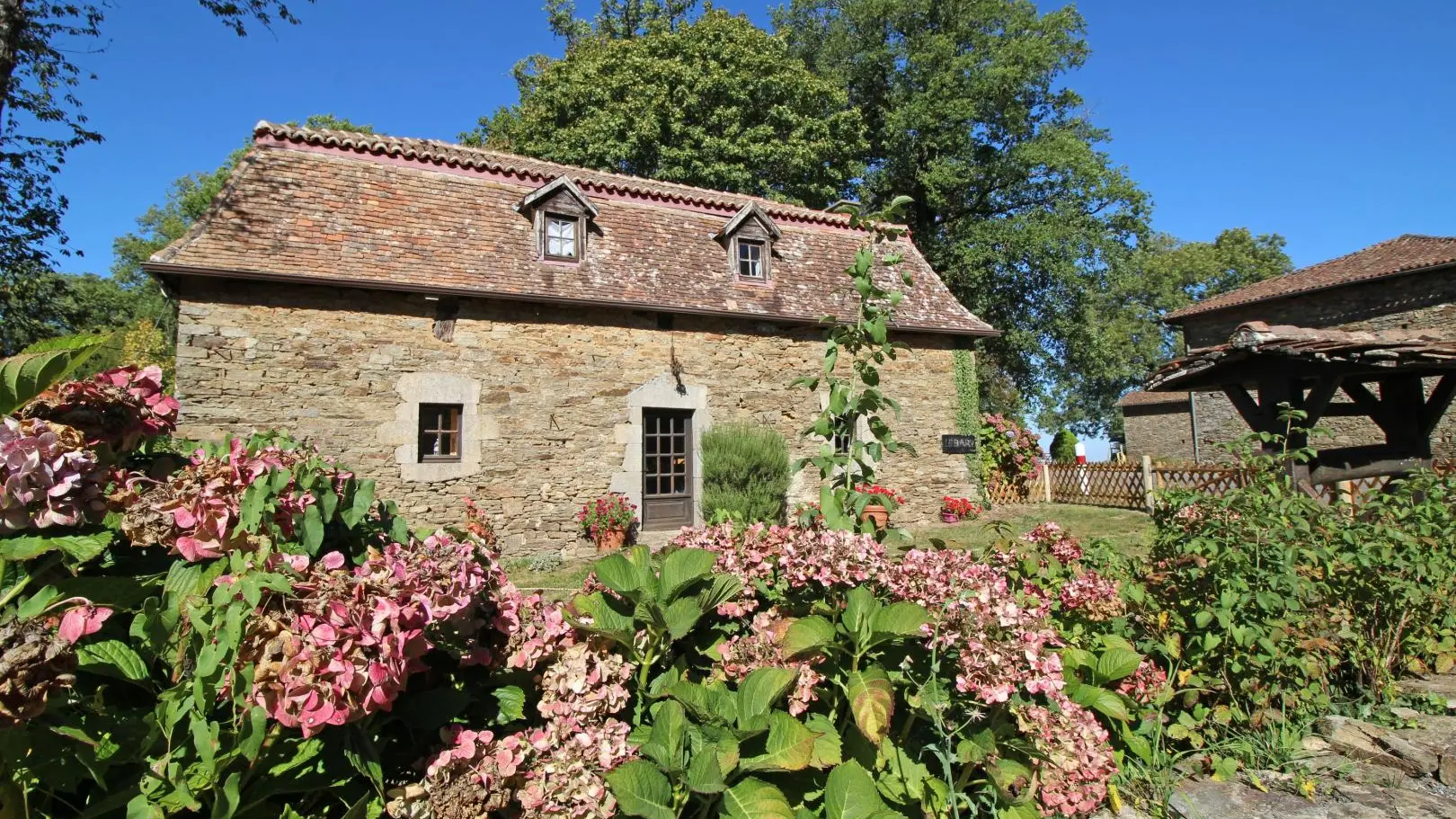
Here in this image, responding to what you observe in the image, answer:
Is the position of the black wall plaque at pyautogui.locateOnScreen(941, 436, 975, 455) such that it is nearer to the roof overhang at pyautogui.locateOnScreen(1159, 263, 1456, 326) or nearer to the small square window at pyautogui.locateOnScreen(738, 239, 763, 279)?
the small square window at pyautogui.locateOnScreen(738, 239, 763, 279)

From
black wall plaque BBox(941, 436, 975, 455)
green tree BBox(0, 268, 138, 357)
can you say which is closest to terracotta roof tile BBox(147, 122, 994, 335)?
black wall plaque BBox(941, 436, 975, 455)

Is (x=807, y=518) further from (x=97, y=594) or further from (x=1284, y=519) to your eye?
(x=1284, y=519)

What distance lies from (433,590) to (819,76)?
26.6m

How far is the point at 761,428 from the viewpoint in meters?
12.3

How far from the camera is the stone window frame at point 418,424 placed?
10125mm

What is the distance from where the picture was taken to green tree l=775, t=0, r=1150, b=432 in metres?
21.7

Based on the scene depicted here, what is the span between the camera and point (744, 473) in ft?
37.6

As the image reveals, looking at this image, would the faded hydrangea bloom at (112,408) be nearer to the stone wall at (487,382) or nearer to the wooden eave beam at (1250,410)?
the wooden eave beam at (1250,410)

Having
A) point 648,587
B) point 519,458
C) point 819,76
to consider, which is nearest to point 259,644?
point 648,587

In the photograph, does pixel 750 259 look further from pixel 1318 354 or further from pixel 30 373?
pixel 30 373

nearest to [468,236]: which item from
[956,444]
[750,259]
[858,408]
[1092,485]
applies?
[750,259]

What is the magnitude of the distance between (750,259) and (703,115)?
10.5m

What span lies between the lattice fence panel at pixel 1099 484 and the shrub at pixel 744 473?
9.19 m

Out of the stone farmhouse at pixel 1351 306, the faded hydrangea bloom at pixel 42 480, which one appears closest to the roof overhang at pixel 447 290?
the faded hydrangea bloom at pixel 42 480
